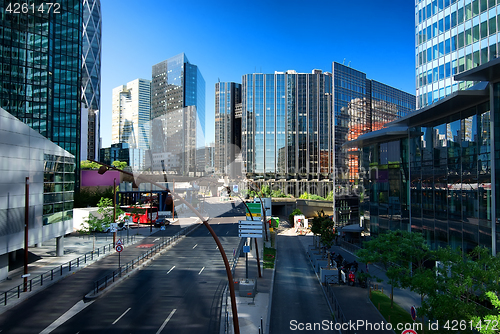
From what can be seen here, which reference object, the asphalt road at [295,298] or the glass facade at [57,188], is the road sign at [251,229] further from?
the glass facade at [57,188]

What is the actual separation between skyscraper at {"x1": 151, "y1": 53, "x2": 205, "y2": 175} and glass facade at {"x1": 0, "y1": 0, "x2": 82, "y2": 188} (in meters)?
18.4

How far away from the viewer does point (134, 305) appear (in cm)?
1975

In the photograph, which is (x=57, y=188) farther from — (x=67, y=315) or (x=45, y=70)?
(x=45, y=70)

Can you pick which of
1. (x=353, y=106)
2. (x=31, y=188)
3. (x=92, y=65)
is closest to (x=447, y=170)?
(x=31, y=188)

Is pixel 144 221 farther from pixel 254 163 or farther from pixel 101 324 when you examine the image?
pixel 254 163

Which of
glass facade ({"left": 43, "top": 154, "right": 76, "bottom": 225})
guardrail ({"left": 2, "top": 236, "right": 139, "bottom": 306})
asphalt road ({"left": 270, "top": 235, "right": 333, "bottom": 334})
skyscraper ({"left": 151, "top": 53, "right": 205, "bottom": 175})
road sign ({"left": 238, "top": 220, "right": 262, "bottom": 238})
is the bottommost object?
asphalt road ({"left": 270, "top": 235, "right": 333, "bottom": 334})

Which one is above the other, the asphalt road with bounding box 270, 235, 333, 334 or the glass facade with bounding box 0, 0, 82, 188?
the glass facade with bounding box 0, 0, 82, 188

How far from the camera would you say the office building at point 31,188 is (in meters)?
24.5

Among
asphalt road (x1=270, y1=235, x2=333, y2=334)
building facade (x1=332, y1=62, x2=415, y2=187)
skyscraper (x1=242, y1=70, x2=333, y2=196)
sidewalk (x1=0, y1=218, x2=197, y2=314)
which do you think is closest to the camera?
asphalt road (x1=270, y1=235, x2=333, y2=334)

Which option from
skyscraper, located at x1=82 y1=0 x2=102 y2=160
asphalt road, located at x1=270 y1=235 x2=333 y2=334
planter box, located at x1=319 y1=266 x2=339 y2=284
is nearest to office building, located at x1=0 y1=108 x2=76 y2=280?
asphalt road, located at x1=270 y1=235 x2=333 y2=334

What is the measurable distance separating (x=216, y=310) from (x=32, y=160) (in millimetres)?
21291

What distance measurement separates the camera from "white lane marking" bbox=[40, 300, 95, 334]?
16172 millimetres

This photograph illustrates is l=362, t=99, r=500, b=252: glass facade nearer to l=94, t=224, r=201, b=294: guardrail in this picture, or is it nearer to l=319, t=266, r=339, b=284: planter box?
l=319, t=266, r=339, b=284: planter box

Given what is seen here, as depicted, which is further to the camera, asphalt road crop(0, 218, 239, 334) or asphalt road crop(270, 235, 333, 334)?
asphalt road crop(270, 235, 333, 334)
